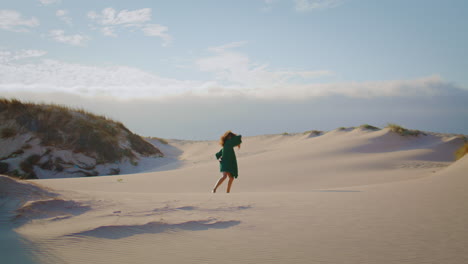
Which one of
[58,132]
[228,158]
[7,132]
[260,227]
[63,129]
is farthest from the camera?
[63,129]

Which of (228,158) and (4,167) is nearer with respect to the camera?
(228,158)

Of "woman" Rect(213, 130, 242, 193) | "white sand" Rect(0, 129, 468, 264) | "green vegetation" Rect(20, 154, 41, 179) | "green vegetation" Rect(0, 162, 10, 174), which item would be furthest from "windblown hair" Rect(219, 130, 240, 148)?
"green vegetation" Rect(0, 162, 10, 174)

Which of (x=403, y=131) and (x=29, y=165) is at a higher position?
(x=403, y=131)

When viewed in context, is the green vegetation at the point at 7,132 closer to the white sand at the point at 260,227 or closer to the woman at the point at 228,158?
the white sand at the point at 260,227

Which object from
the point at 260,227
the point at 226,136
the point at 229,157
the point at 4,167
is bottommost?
the point at 260,227

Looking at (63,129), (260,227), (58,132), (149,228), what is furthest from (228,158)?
(63,129)

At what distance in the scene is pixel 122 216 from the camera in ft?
12.4

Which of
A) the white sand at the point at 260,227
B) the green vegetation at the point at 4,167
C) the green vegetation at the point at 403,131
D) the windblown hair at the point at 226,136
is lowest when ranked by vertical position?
the white sand at the point at 260,227

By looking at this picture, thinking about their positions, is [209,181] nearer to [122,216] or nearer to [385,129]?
[122,216]

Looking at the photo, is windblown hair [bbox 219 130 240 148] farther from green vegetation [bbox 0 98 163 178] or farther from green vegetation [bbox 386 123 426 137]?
green vegetation [bbox 386 123 426 137]

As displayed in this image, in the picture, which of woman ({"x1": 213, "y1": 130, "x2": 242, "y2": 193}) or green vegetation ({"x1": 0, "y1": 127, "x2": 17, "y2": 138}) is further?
green vegetation ({"x1": 0, "y1": 127, "x2": 17, "y2": 138})

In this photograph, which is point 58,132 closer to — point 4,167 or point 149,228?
point 4,167

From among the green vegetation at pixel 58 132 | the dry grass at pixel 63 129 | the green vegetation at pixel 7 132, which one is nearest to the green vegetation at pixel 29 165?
the green vegetation at pixel 58 132

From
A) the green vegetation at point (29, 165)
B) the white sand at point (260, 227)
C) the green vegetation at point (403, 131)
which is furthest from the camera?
the green vegetation at point (403, 131)
